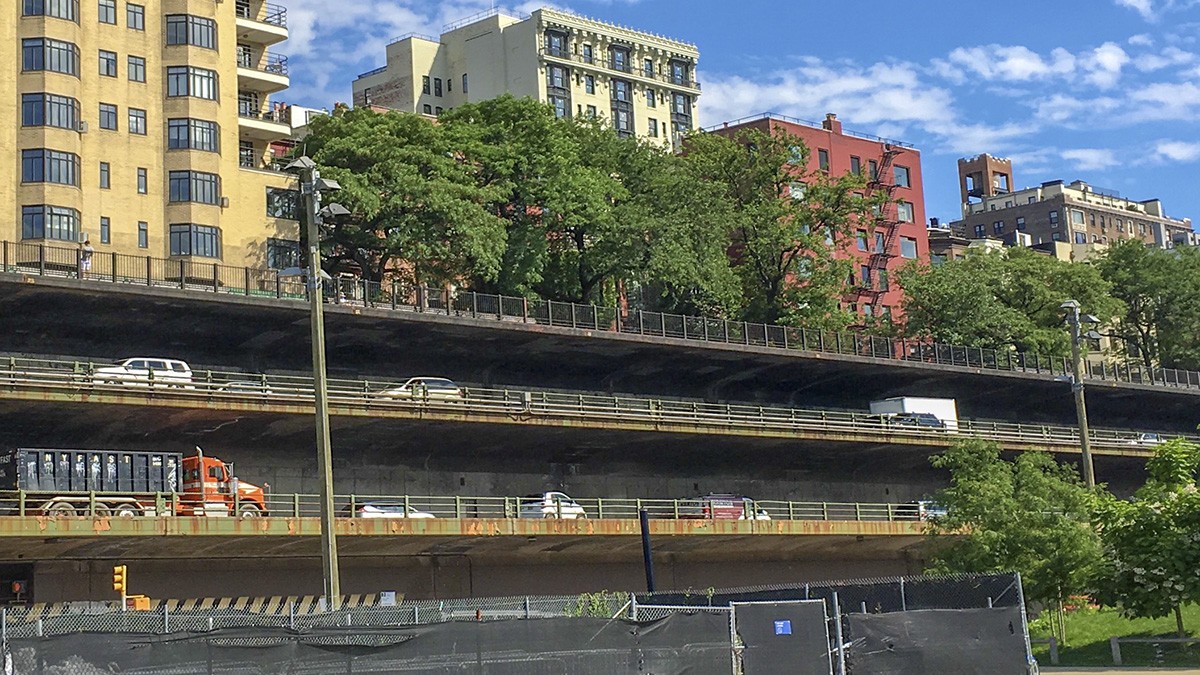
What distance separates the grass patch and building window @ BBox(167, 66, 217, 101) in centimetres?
5038

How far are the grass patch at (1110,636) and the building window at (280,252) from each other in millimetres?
45537

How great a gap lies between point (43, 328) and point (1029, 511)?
36459 millimetres

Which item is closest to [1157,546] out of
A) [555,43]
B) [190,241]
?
[190,241]

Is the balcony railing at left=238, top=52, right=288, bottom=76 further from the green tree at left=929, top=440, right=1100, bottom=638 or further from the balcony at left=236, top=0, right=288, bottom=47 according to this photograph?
the green tree at left=929, top=440, right=1100, bottom=638

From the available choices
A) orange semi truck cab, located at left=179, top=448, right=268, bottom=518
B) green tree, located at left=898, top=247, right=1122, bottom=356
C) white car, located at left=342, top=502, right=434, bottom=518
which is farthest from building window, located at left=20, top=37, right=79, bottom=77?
green tree, located at left=898, top=247, right=1122, bottom=356

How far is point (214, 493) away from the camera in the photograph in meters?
47.4

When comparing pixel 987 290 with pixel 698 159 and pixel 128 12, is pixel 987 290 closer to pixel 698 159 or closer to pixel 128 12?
pixel 698 159

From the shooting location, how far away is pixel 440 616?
2631cm

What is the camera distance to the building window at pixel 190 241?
7569 cm

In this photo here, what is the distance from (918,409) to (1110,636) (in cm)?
3973

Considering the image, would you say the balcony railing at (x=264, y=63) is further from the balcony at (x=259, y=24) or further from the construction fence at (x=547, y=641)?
the construction fence at (x=547, y=641)

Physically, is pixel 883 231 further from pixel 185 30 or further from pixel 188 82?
pixel 185 30

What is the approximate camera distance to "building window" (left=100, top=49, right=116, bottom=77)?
249 ft

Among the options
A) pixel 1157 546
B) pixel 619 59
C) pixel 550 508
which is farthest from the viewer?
pixel 619 59
